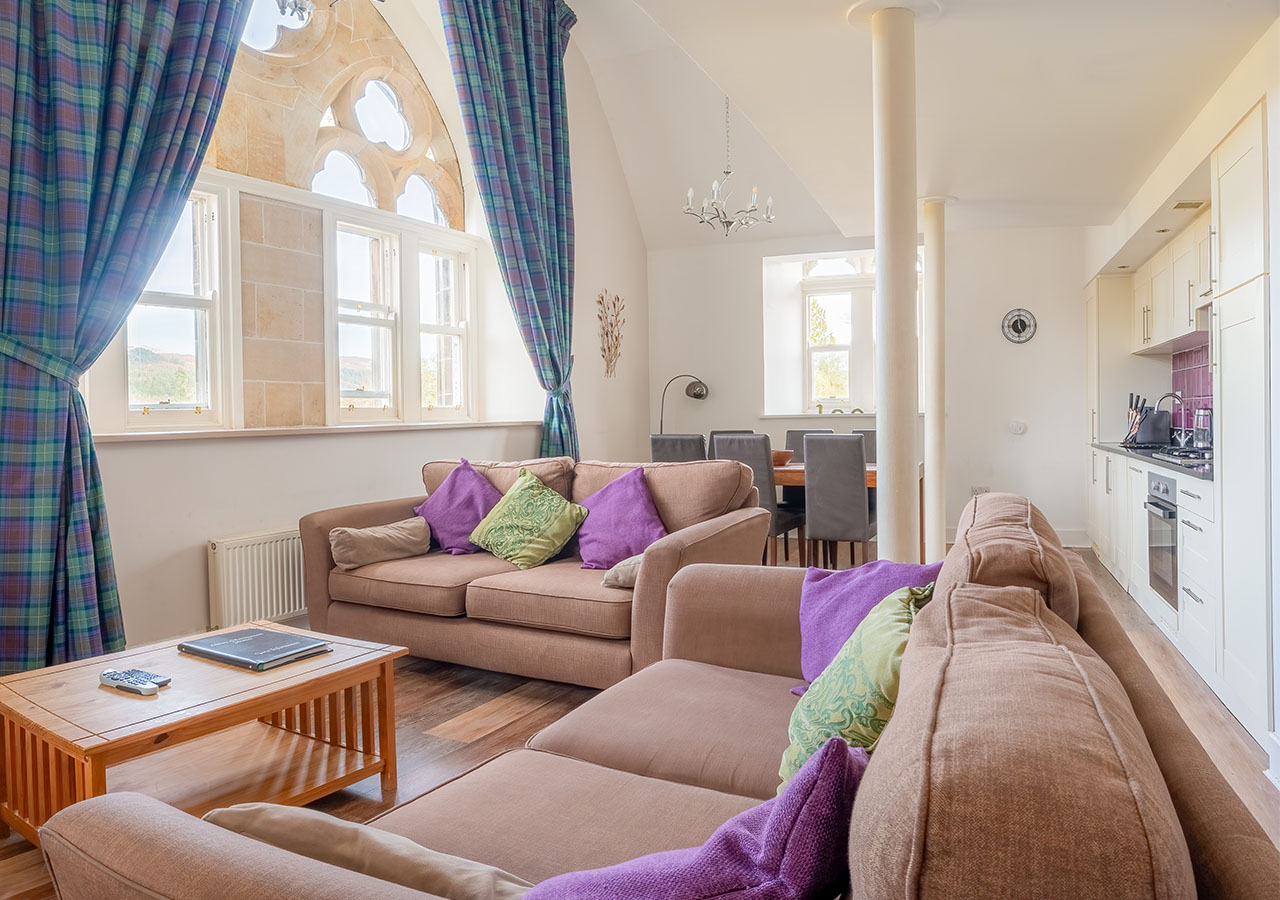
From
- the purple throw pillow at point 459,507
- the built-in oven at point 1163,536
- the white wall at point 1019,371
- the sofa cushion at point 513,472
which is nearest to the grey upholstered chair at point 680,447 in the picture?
the sofa cushion at point 513,472

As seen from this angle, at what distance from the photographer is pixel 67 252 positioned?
288 cm

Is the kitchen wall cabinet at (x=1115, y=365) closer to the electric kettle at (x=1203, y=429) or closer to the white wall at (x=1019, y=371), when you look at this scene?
the white wall at (x=1019, y=371)

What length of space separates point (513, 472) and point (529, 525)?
17.4 inches

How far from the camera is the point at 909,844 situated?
49cm

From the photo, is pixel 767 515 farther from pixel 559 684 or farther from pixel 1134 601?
pixel 1134 601

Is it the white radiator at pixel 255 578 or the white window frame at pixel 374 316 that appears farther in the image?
the white window frame at pixel 374 316

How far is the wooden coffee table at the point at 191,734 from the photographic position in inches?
71.7

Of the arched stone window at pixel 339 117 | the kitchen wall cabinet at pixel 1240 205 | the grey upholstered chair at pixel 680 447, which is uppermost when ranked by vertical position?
the arched stone window at pixel 339 117

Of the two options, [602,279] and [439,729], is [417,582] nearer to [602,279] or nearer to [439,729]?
[439,729]

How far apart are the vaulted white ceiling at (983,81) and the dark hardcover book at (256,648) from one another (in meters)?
2.33

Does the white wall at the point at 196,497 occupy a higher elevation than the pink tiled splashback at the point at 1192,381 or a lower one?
lower

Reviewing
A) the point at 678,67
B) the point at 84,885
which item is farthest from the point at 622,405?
the point at 84,885

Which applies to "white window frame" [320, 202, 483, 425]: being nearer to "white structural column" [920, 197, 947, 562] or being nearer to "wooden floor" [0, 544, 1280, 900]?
"wooden floor" [0, 544, 1280, 900]

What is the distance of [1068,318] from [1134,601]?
2915 mm
